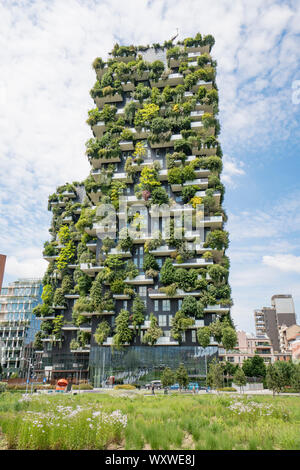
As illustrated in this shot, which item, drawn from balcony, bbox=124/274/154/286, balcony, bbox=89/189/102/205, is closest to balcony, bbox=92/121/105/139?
balcony, bbox=89/189/102/205

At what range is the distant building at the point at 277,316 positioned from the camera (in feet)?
397

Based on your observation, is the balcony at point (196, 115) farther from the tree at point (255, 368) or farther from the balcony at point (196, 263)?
the tree at point (255, 368)

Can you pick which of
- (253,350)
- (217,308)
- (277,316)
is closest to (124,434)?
(217,308)

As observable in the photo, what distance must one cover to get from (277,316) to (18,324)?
8544cm

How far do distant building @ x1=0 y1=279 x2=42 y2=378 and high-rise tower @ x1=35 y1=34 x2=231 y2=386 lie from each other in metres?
42.4

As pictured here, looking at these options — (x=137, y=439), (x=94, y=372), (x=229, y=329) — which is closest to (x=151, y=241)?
(x=229, y=329)

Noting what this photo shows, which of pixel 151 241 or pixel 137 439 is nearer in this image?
pixel 137 439

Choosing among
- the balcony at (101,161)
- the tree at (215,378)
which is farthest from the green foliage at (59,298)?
the tree at (215,378)

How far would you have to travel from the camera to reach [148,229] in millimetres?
56219

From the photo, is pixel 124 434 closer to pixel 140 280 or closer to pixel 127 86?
pixel 140 280

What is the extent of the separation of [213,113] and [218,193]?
51.2 ft

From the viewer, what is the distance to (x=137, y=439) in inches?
447
